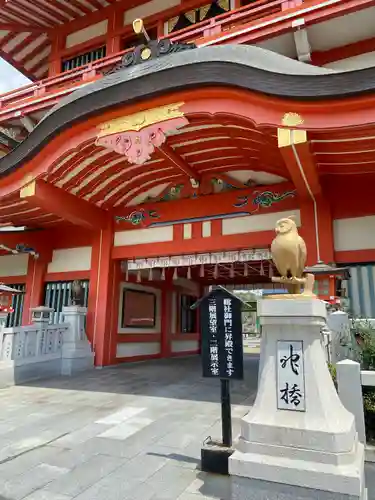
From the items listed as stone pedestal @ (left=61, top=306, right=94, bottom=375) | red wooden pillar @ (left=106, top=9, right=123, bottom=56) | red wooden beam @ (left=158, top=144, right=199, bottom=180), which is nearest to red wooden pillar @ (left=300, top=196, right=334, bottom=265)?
red wooden beam @ (left=158, top=144, right=199, bottom=180)

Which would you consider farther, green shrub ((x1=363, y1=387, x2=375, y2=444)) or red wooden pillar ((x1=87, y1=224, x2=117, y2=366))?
red wooden pillar ((x1=87, y1=224, x2=117, y2=366))

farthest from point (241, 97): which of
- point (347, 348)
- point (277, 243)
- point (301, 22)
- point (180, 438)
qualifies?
point (180, 438)

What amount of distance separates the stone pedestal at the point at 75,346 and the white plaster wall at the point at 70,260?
1.58 meters

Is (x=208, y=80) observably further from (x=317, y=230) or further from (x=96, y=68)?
(x=96, y=68)

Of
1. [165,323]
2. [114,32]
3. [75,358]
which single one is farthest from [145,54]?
[165,323]

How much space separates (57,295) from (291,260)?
9.85 metres

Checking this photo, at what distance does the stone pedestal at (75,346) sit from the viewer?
31.0 feet

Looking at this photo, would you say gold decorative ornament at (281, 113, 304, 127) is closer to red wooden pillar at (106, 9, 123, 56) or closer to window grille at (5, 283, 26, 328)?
red wooden pillar at (106, 9, 123, 56)

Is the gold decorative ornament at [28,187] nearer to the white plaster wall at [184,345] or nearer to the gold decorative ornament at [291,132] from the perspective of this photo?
the gold decorative ornament at [291,132]

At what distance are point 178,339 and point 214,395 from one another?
808 centimetres

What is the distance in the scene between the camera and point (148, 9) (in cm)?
1135

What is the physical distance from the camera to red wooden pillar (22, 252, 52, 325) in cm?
1169

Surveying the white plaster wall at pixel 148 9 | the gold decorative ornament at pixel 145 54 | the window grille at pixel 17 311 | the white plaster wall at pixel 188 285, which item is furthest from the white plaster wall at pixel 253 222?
the window grille at pixel 17 311

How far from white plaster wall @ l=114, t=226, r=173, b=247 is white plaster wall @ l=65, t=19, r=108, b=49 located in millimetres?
6702
